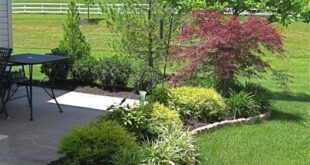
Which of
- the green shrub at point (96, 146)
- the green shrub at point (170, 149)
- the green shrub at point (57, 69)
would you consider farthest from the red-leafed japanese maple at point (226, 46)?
the green shrub at point (96, 146)

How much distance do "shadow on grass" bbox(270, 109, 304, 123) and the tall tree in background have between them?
2.44 meters

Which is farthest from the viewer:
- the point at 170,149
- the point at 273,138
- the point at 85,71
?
the point at 85,71

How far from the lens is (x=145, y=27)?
29.3 feet

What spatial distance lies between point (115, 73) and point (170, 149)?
391cm

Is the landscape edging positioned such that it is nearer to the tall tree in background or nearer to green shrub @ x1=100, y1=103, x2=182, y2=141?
green shrub @ x1=100, y1=103, x2=182, y2=141

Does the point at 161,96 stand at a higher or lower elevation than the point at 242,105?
higher

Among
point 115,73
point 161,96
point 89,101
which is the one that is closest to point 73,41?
point 115,73

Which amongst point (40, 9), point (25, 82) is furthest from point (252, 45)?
point (40, 9)

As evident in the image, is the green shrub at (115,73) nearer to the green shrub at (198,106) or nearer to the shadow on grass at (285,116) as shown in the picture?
the green shrub at (198,106)

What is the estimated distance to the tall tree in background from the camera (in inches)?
352

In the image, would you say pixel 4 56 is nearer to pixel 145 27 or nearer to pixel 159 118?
pixel 159 118

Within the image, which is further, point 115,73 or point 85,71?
point 85,71

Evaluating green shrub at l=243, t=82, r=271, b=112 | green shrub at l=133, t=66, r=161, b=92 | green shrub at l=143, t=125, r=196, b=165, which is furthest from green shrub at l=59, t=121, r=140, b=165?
green shrub at l=133, t=66, r=161, b=92

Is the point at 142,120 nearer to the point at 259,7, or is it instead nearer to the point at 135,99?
the point at 135,99
